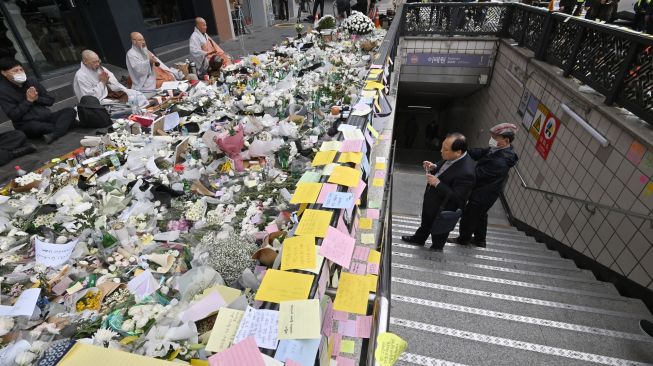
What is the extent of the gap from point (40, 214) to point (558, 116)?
21.6 ft

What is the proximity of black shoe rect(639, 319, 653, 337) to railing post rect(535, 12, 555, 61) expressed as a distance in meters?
4.77

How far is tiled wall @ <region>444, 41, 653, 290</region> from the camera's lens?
3076 millimetres

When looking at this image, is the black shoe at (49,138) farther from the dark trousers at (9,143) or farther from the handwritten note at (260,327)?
the handwritten note at (260,327)

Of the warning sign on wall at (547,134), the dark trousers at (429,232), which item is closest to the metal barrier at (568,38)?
the warning sign on wall at (547,134)

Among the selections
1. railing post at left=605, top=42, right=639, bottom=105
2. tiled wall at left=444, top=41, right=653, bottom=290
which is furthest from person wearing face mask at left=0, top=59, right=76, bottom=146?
railing post at left=605, top=42, right=639, bottom=105

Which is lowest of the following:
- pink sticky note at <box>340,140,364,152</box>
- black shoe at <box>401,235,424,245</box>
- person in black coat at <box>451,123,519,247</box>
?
black shoe at <box>401,235,424,245</box>

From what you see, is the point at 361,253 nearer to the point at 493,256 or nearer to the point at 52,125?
the point at 493,256

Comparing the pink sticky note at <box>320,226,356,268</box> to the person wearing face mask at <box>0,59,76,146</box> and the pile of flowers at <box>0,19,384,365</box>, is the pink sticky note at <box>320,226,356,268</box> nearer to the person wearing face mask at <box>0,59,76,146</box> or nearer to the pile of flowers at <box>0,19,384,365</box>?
the pile of flowers at <box>0,19,384,365</box>

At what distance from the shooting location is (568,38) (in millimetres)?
4785

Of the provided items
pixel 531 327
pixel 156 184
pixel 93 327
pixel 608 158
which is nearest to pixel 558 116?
pixel 608 158

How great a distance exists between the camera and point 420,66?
9062 millimetres

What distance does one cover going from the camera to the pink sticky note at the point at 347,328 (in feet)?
5.31

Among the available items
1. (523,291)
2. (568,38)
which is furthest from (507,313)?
(568,38)

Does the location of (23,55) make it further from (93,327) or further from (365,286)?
(365,286)
